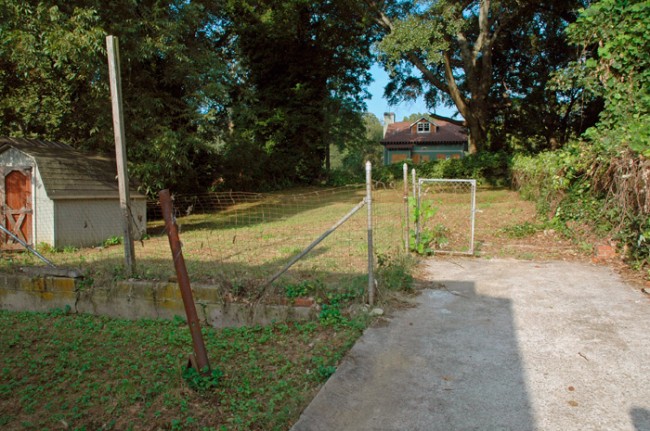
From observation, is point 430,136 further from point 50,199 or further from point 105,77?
point 50,199

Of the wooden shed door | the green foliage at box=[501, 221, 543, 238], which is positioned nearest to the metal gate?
the green foliage at box=[501, 221, 543, 238]

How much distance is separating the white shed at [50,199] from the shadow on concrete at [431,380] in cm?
872

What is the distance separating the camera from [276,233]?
11.6m

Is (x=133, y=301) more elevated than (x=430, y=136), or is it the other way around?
(x=430, y=136)

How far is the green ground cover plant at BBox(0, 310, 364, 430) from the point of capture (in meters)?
3.19

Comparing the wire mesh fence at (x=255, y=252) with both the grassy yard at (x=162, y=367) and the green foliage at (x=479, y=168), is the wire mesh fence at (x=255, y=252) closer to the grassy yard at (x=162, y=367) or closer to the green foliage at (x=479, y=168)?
the grassy yard at (x=162, y=367)

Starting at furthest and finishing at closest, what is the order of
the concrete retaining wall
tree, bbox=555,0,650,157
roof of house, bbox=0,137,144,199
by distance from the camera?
roof of house, bbox=0,137,144,199, tree, bbox=555,0,650,157, the concrete retaining wall

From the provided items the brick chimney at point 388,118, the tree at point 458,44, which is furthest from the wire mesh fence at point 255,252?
the brick chimney at point 388,118

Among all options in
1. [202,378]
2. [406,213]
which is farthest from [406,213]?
[202,378]

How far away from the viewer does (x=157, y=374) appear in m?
3.80

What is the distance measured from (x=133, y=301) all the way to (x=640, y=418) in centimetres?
506

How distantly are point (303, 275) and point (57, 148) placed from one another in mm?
9794

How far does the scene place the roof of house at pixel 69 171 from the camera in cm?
1084

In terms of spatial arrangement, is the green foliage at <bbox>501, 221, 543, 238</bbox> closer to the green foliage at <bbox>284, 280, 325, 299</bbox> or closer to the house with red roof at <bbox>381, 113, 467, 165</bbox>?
the green foliage at <bbox>284, 280, 325, 299</bbox>
